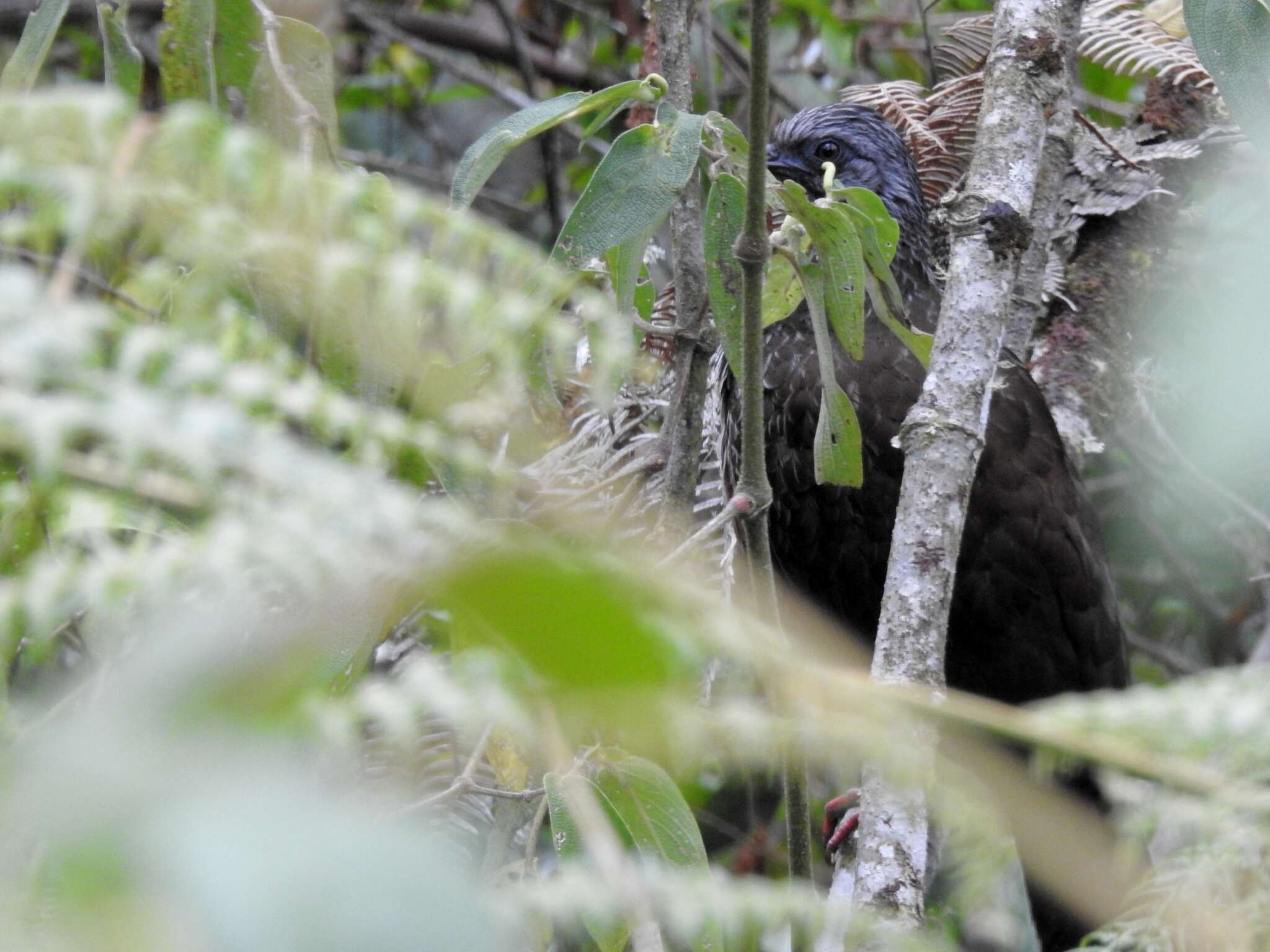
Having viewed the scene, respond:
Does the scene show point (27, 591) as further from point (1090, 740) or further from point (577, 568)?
point (1090, 740)

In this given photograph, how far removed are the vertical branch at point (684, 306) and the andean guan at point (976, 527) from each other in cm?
36

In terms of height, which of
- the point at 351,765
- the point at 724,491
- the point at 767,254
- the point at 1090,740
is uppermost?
the point at 767,254

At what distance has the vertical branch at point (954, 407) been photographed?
1676 millimetres

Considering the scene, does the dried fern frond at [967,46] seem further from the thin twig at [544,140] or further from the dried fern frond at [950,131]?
the thin twig at [544,140]

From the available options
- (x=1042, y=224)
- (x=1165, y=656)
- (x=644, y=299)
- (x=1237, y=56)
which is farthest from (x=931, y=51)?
(x=1165, y=656)

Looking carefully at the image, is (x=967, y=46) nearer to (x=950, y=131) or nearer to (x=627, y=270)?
(x=950, y=131)

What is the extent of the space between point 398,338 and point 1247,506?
3042mm

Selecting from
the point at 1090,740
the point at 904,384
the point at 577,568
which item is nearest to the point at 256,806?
the point at 577,568

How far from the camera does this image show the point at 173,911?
56cm

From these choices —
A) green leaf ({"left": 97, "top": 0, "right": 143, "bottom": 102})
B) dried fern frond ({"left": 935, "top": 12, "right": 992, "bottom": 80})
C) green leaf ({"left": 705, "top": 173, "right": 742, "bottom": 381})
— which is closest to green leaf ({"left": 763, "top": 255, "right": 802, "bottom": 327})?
green leaf ({"left": 705, "top": 173, "right": 742, "bottom": 381})

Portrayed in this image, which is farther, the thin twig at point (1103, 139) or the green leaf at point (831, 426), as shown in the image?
the thin twig at point (1103, 139)

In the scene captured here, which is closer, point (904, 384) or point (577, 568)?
point (577, 568)

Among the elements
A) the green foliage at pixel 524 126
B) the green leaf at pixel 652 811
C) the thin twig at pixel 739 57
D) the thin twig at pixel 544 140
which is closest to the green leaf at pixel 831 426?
the green foliage at pixel 524 126

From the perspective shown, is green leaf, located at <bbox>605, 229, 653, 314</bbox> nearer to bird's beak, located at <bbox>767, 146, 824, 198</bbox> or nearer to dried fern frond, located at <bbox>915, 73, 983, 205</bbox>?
bird's beak, located at <bbox>767, 146, 824, 198</bbox>
